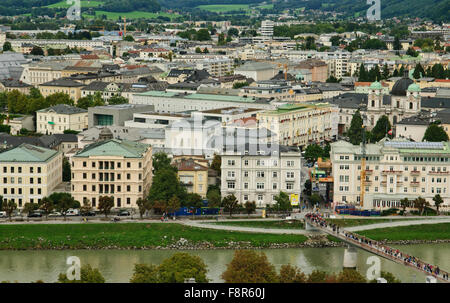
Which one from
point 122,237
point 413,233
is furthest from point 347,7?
point 122,237

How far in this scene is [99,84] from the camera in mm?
44406

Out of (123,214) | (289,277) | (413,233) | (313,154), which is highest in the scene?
(313,154)

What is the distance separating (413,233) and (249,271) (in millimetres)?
7487

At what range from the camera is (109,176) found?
23000mm

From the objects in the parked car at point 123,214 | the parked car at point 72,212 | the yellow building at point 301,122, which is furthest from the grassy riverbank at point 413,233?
the yellow building at point 301,122

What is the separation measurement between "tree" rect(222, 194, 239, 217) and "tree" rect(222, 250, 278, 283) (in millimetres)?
6870

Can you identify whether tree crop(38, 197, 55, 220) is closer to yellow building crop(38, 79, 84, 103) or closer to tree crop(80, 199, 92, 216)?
tree crop(80, 199, 92, 216)

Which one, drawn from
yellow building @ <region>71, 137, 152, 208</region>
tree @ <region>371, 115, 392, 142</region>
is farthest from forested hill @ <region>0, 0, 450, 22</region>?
yellow building @ <region>71, 137, 152, 208</region>

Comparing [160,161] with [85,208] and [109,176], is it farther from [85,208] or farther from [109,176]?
[85,208]

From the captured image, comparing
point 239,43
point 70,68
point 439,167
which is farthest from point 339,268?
point 239,43

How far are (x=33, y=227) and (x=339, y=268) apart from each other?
7237 mm

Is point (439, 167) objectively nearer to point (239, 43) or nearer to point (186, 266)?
point (186, 266)

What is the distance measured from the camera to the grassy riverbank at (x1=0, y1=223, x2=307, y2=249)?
20391 millimetres

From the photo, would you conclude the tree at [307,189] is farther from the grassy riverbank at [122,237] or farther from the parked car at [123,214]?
the parked car at [123,214]
